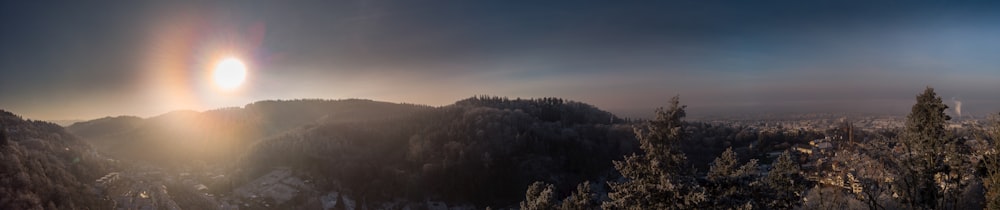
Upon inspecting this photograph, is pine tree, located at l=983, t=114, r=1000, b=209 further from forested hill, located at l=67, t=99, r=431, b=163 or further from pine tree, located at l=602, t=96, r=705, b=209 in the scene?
forested hill, located at l=67, t=99, r=431, b=163

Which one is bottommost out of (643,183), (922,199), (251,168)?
(251,168)

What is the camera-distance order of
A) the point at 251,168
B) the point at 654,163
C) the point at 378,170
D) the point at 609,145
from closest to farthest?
the point at 654,163
the point at 251,168
the point at 378,170
the point at 609,145

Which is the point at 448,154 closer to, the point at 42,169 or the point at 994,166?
the point at 42,169

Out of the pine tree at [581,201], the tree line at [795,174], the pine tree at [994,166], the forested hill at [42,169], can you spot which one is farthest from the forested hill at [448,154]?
the pine tree at [994,166]

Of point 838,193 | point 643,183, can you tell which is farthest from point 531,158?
point 643,183

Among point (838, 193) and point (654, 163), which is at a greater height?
point (654, 163)

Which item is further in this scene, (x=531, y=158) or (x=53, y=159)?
(x=531, y=158)

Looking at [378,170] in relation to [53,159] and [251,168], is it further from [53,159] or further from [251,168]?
[53,159]
